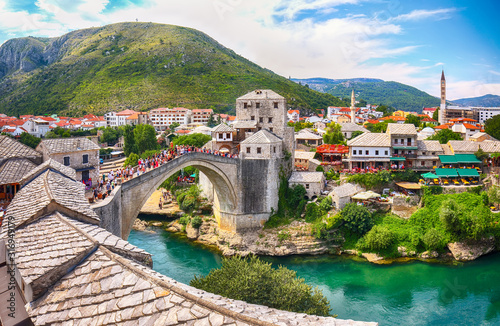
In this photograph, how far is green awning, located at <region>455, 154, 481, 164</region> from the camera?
31.5 m

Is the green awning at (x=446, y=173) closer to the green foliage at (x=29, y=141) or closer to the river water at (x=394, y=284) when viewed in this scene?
the river water at (x=394, y=284)

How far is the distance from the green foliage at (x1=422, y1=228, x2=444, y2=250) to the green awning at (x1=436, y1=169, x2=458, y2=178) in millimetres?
6626

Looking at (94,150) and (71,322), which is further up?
(94,150)

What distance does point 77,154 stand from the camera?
1962cm

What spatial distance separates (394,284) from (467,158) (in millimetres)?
16566

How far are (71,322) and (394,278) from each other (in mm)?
22680

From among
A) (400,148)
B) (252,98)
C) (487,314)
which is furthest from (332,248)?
(252,98)

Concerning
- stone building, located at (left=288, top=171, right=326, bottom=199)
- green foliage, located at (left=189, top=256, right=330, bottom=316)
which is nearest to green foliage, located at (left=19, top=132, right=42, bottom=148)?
stone building, located at (left=288, top=171, right=326, bottom=199)

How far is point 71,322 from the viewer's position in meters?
4.07

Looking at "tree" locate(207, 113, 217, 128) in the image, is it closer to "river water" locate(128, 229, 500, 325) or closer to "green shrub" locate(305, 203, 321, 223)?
"green shrub" locate(305, 203, 321, 223)

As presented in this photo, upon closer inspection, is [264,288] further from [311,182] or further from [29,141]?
[29,141]

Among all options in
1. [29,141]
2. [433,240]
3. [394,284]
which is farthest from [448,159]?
[29,141]

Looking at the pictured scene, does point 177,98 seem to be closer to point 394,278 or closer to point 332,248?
point 332,248

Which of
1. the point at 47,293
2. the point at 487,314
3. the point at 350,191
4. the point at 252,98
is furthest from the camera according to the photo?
the point at 252,98
